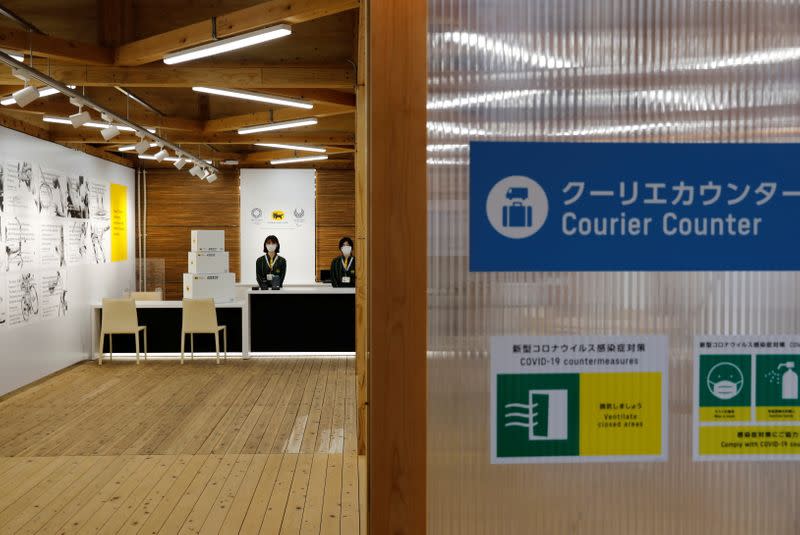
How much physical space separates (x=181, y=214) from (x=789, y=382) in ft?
44.6

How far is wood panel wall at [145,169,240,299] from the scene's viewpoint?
565 inches

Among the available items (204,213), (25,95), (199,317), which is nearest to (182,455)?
(25,95)

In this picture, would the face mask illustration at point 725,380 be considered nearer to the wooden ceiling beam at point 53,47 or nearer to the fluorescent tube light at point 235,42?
the fluorescent tube light at point 235,42

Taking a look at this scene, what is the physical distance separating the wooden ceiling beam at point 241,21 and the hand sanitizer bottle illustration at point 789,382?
144 inches

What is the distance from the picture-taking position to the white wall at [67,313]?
27.6ft

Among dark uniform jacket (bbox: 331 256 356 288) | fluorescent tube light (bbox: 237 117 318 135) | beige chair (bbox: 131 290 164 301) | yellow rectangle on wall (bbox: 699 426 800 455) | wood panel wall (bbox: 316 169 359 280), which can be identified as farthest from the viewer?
wood panel wall (bbox: 316 169 359 280)

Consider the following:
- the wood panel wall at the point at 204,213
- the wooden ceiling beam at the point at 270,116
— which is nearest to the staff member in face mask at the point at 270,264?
the wooden ceiling beam at the point at 270,116

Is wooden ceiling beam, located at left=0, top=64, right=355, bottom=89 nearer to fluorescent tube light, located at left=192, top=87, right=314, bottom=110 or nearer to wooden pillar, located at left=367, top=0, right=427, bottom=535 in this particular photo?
fluorescent tube light, located at left=192, top=87, right=314, bottom=110

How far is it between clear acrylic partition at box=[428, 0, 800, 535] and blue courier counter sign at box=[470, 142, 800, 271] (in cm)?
3

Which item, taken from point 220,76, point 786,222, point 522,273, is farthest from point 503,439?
point 220,76

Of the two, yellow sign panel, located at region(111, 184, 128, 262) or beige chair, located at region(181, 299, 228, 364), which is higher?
yellow sign panel, located at region(111, 184, 128, 262)

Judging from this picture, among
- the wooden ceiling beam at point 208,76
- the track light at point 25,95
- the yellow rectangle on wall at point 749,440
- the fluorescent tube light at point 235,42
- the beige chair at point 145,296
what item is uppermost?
the wooden ceiling beam at point 208,76

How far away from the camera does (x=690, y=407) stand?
192cm

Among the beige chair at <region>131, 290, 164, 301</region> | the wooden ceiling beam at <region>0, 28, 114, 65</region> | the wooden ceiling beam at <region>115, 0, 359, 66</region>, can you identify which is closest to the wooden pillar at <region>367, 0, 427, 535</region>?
the wooden ceiling beam at <region>115, 0, 359, 66</region>
